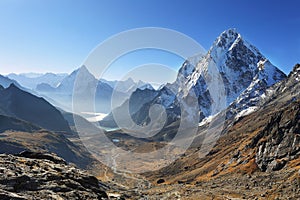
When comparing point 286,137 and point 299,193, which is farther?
point 286,137

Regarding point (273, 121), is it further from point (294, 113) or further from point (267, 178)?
point (267, 178)

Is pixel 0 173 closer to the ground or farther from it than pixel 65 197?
farther from it

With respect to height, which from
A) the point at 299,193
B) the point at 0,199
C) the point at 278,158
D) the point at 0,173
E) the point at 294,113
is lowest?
the point at 0,199

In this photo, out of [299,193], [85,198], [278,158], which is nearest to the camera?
[85,198]

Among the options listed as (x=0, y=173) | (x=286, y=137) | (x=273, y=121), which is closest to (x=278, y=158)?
(x=286, y=137)

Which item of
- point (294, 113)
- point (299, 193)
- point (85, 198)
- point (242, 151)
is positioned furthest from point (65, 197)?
point (242, 151)

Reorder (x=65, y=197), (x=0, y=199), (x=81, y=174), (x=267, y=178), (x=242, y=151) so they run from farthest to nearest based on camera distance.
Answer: (x=242, y=151) < (x=267, y=178) < (x=81, y=174) < (x=65, y=197) < (x=0, y=199)

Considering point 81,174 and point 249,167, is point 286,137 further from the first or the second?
point 81,174
